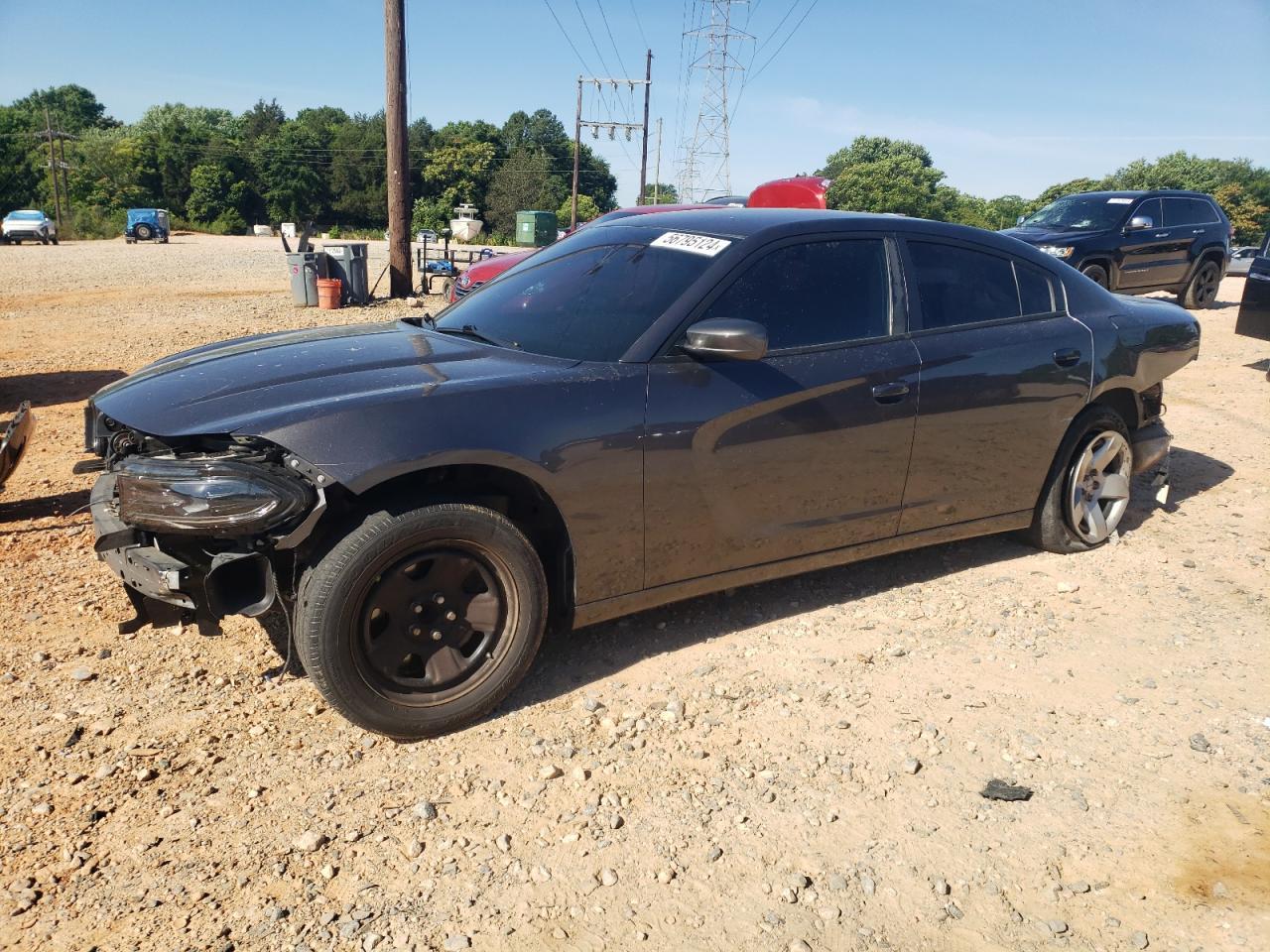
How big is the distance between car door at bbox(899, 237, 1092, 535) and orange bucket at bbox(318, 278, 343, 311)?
43.1 ft

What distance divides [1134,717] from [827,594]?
1386 mm

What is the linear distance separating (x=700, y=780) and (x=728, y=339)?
150cm

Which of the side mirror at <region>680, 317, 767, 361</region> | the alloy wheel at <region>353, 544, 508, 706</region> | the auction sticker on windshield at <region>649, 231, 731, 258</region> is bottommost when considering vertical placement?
the alloy wheel at <region>353, 544, 508, 706</region>

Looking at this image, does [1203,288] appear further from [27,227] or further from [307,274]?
[27,227]

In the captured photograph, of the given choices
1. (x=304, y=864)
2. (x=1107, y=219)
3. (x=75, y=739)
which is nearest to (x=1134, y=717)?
(x=304, y=864)

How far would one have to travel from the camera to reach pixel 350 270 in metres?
16.0

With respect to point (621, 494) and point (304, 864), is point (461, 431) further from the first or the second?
point (304, 864)

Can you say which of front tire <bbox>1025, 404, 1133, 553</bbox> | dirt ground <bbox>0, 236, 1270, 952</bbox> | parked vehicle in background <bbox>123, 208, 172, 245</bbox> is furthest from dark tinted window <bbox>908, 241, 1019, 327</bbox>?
parked vehicle in background <bbox>123, 208, 172, 245</bbox>

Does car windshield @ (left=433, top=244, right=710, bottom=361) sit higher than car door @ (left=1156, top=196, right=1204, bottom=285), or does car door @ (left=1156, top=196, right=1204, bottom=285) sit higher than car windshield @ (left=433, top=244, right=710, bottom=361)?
car door @ (left=1156, top=196, right=1204, bottom=285)

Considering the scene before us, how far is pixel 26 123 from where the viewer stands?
253ft

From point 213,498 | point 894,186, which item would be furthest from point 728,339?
point 894,186

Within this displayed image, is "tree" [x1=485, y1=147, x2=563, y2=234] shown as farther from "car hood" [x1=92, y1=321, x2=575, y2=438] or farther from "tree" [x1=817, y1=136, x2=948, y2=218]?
"car hood" [x1=92, y1=321, x2=575, y2=438]

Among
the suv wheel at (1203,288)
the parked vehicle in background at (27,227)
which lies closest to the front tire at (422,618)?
the suv wheel at (1203,288)

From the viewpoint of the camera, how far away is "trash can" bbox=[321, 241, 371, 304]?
16.0 meters
